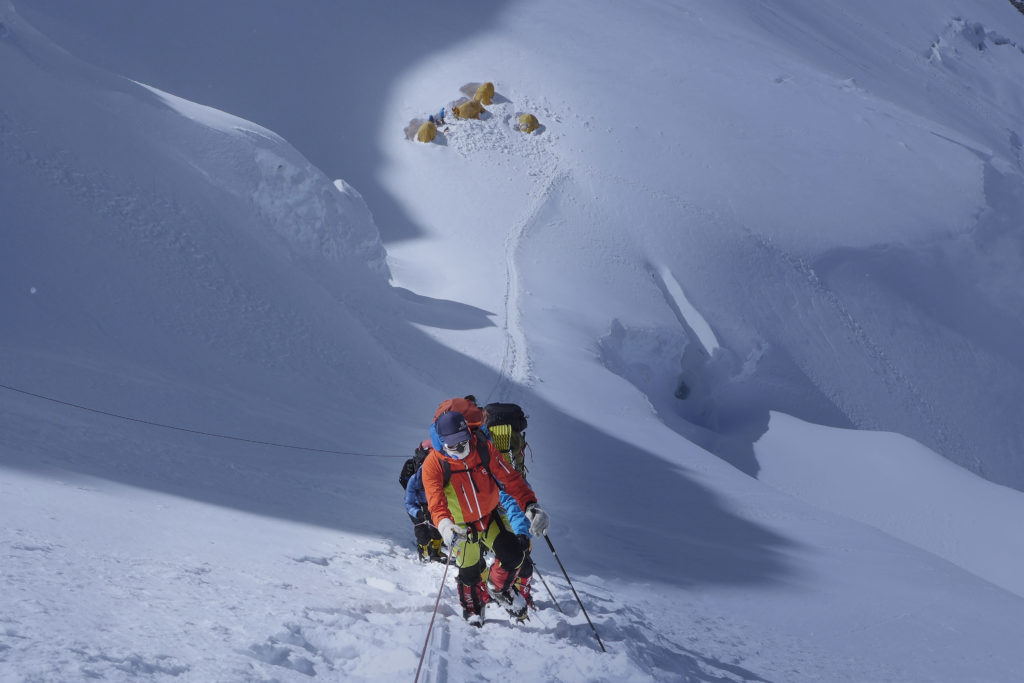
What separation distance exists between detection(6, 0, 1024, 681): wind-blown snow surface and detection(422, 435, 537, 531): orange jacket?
22.2 inches

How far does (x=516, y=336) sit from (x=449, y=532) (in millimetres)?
10055

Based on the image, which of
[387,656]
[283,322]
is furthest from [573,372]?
[387,656]

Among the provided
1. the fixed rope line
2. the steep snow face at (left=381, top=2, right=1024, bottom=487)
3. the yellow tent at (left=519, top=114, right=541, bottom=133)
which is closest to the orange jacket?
the fixed rope line

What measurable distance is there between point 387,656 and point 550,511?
4.32 metres

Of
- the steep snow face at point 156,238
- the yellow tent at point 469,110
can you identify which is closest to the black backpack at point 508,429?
the steep snow face at point 156,238

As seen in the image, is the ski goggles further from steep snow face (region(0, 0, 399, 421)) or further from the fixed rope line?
steep snow face (region(0, 0, 399, 421))

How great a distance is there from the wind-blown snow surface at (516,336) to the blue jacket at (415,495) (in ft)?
1.45

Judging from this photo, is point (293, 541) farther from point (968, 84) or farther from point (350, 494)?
point (968, 84)

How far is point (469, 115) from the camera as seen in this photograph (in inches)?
985

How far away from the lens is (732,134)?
25.2 metres

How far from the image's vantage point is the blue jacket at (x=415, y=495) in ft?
17.6

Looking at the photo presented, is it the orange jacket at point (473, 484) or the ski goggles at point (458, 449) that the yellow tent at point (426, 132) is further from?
the ski goggles at point (458, 449)

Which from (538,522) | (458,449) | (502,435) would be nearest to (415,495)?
(458,449)

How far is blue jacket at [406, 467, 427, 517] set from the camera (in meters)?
5.35
